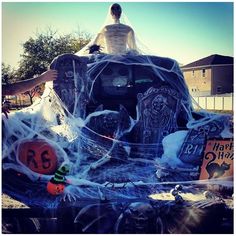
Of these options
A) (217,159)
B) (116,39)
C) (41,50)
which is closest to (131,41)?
(116,39)

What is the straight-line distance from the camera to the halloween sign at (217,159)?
4727mm

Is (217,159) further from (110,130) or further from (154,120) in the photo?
(110,130)

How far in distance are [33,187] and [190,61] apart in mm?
2789

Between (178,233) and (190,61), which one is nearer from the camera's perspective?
(178,233)

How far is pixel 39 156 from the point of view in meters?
4.63

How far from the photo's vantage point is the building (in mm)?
4773

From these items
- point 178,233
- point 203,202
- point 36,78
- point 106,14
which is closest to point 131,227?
point 178,233

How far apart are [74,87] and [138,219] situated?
193cm

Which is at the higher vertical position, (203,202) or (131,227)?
(203,202)

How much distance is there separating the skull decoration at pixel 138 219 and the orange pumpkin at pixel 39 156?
113 centimetres

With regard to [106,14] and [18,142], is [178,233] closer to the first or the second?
[18,142]

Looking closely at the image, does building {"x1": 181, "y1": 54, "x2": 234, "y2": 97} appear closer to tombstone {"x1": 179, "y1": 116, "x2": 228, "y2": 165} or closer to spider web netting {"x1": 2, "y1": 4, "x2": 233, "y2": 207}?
spider web netting {"x1": 2, "y1": 4, "x2": 233, "y2": 207}

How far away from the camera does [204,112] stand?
4.87 m

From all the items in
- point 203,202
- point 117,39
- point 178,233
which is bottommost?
point 178,233
